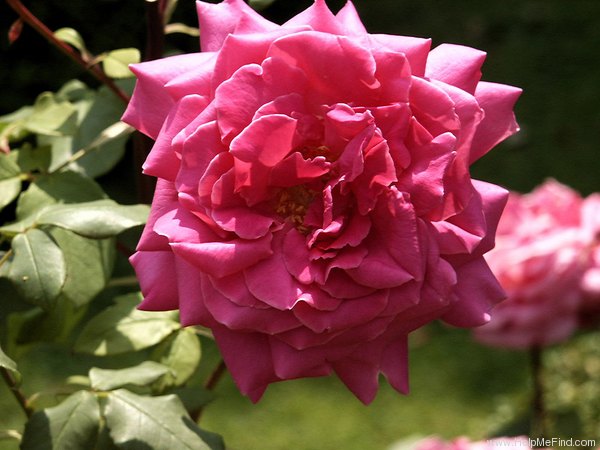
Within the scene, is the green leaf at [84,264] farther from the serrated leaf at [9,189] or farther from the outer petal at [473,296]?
the outer petal at [473,296]

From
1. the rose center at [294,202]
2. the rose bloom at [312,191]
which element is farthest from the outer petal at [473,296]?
the rose center at [294,202]

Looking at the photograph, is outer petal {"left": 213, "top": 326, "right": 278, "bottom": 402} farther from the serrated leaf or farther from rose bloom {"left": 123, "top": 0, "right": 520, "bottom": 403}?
the serrated leaf

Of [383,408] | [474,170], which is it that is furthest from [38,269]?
[474,170]

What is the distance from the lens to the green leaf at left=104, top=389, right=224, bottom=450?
71 centimetres

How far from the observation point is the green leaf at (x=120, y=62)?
0.87 metres

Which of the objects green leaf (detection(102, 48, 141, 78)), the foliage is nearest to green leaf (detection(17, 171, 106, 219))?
the foliage

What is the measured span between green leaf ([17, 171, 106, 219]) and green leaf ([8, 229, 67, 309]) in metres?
0.09

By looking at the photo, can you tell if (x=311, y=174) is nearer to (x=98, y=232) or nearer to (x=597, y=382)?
(x=98, y=232)

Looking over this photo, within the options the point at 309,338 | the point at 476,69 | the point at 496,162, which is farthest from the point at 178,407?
the point at 496,162

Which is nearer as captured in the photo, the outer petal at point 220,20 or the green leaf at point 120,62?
the outer petal at point 220,20

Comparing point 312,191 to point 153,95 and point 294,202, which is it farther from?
point 153,95

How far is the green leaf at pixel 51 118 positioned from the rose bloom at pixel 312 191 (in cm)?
24

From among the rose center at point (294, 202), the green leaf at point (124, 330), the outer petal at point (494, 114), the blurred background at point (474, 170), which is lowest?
the blurred background at point (474, 170)

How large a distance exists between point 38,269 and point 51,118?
0.22 meters
